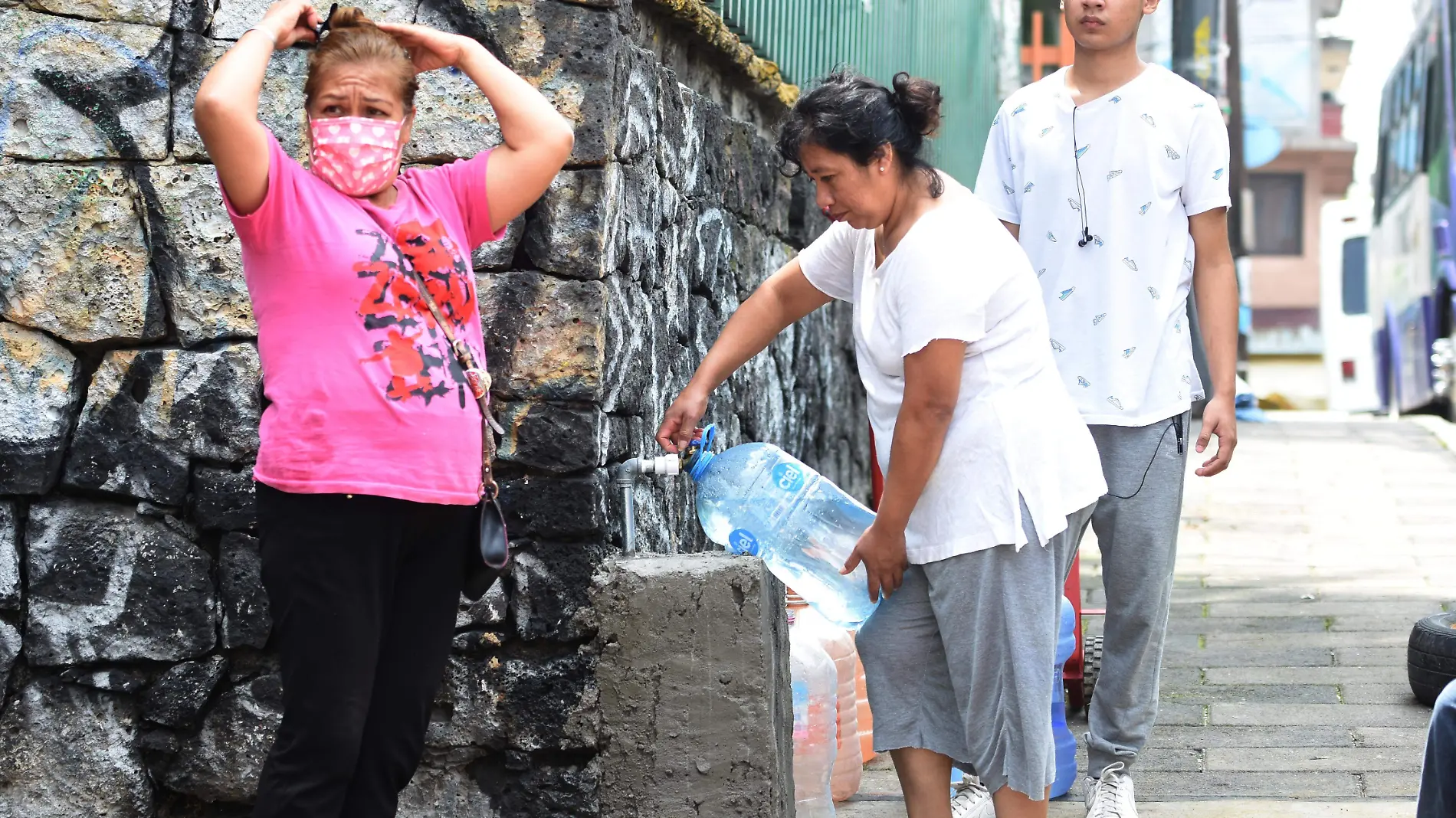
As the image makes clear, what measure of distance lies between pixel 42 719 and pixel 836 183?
2.07 metres

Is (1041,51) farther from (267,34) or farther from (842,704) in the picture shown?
(267,34)

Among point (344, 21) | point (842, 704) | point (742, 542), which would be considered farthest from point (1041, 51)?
point (344, 21)

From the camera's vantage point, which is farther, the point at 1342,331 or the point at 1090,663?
A: the point at 1342,331

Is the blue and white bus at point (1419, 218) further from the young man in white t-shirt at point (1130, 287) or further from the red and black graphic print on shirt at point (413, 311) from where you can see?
the red and black graphic print on shirt at point (413, 311)

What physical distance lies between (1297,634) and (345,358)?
460 cm

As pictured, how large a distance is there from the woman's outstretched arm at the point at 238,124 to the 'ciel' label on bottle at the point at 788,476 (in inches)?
56.9

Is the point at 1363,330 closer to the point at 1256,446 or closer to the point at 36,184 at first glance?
the point at 1256,446

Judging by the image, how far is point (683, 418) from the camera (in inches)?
126

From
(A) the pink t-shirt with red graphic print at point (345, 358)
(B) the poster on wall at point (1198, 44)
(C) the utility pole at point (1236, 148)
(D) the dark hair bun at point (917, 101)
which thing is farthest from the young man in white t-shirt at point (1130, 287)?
(C) the utility pole at point (1236, 148)

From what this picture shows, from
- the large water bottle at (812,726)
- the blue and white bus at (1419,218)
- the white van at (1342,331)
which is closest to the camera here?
the large water bottle at (812,726)

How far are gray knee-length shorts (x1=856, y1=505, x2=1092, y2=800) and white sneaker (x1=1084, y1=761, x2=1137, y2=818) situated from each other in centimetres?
62

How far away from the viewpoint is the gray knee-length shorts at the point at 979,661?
2.93 m

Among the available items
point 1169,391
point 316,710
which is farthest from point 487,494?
point 1169,391

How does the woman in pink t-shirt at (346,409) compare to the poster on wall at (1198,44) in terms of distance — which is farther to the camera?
the poster on wall at (1198,44)
